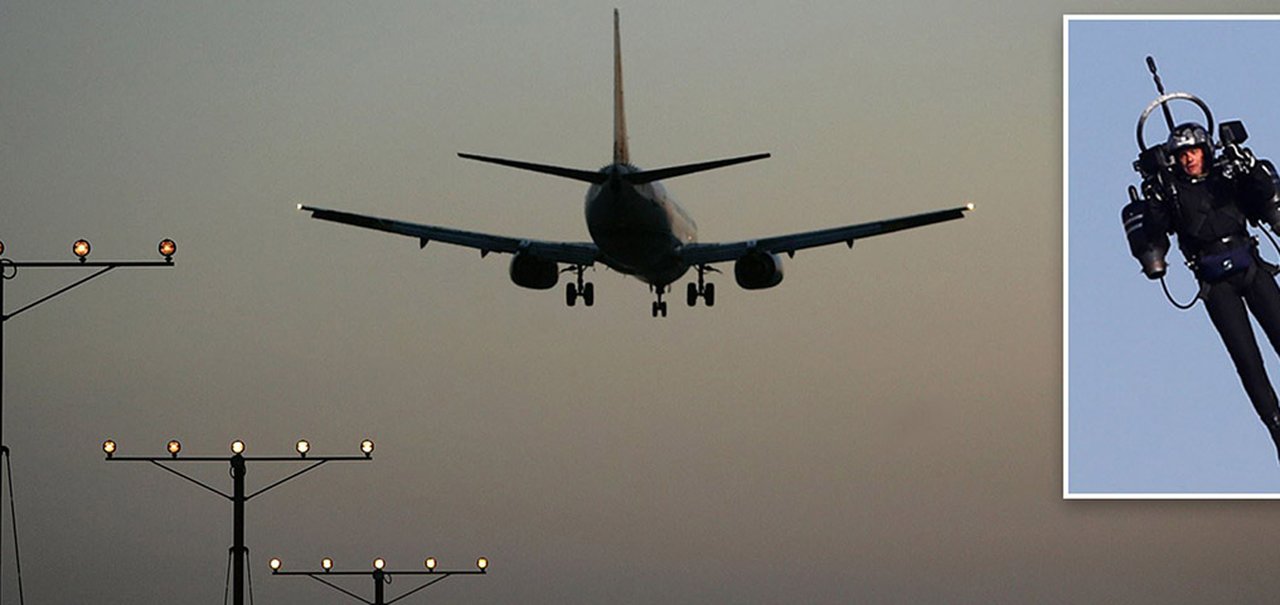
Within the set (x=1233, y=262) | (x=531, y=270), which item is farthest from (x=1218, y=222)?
(x=531, y=270)

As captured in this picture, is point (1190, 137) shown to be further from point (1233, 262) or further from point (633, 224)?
point (633, 224)

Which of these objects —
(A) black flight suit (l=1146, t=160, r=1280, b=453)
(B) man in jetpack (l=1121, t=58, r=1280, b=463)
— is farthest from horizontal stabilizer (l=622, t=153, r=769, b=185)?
(A) black flight suit (l=1146, t=160, r=1280, b=453)

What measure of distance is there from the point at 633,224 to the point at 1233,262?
36.9ft

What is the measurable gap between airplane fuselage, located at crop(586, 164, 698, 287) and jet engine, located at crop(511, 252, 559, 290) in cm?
105

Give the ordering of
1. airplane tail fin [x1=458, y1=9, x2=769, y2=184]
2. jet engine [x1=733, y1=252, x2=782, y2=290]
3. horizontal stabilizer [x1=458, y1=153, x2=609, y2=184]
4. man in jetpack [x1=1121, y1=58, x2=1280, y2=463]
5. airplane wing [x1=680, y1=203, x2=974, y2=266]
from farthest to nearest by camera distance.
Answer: man in jetpack [x1=1121, y1=58, x2=1280, y2=463] → jet engine [x1=733, y1=252, x2=782, y2=290] → airplane wing [x1=680, y1=203, x2=974, y2=266] → horizontal stabilizer [x1=458, y1=153, x2=609, y2=184] → airplane tail fin [x1=458, y1=9, x2=769, y2=184]

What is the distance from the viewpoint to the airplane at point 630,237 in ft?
105

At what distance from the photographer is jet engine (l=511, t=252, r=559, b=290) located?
34.3 meters

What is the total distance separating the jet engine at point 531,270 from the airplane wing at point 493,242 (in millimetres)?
116

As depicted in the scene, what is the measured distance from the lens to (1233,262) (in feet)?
115

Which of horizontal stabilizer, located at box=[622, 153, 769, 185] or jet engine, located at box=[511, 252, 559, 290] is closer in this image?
horizontal stabilizer, located at box=[622, 153, 769, 185]

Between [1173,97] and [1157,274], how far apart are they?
3.23 m

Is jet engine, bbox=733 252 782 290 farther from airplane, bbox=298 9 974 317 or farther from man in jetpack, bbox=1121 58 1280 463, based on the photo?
man in jetpack, bbox=1121 58 1280 463

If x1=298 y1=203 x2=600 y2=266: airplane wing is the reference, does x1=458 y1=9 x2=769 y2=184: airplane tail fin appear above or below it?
above

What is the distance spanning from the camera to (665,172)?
3047cm
